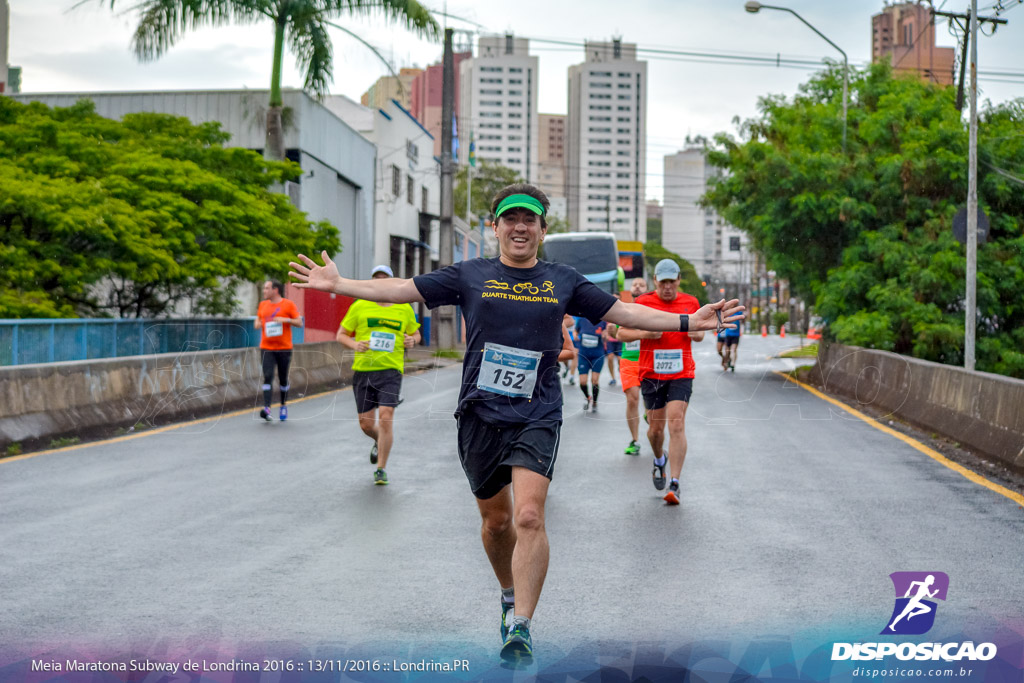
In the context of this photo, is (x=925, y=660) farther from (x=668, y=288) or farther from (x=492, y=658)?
(x=668, y=288)

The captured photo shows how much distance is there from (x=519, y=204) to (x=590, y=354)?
11666 mm

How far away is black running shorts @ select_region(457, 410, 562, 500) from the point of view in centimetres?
476

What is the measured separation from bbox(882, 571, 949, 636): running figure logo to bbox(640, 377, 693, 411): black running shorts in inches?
119

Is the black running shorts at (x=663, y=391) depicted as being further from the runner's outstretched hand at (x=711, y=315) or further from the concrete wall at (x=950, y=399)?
the runner's outstretched hand at (x=711, y=315)

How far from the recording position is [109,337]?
1644 cm

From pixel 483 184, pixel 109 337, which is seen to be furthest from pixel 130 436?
pixel 483 184

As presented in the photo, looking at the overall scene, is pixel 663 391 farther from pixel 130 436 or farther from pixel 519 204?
pixel 130 436

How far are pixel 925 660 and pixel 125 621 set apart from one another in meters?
3.56

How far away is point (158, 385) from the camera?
50.5ft

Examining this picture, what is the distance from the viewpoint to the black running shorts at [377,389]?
10.1m

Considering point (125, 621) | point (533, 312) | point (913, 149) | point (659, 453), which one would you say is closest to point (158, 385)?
point (659, 453)

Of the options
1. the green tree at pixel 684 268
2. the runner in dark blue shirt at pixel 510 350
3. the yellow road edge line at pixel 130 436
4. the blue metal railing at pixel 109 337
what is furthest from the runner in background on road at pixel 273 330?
the green tree at pixel 684 268

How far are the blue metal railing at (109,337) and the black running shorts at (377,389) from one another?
568cm

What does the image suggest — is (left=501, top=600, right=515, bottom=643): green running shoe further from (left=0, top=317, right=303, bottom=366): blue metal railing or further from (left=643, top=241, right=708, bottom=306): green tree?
(left=643, top=241, right=708, bottom=306): green tree
